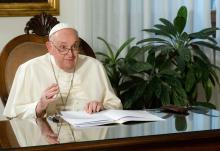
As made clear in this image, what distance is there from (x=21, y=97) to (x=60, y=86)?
0.23 m

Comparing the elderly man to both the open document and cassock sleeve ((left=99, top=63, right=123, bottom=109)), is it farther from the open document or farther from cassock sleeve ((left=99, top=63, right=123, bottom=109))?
the open document

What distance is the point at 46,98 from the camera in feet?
6.44

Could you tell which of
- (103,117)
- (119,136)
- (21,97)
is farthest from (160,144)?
(21,97)

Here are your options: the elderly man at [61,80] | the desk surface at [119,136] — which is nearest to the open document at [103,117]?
the desk surface at [119,136]

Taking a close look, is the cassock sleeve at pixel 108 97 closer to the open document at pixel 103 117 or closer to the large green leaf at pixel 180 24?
the open document at pixel 103 117

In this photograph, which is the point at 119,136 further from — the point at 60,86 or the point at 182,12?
the point at 182,12

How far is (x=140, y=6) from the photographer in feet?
10.9

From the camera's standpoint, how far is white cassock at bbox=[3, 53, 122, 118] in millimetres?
2324

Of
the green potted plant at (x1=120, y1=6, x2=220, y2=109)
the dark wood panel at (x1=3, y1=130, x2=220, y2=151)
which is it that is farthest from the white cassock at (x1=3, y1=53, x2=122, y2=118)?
the dark wood panel at (x1=3, y1=130, x2=220, y2=151)

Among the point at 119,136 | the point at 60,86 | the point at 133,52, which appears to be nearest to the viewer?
the point at 119,136

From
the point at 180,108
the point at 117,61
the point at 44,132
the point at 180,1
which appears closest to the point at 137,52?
the point at 117,61

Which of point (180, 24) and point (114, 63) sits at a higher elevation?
point (180, 24)

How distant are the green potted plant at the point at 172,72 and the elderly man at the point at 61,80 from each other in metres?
0.46

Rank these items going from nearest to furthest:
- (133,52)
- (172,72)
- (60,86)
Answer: (60,86) < (172,72) < (133,52)
